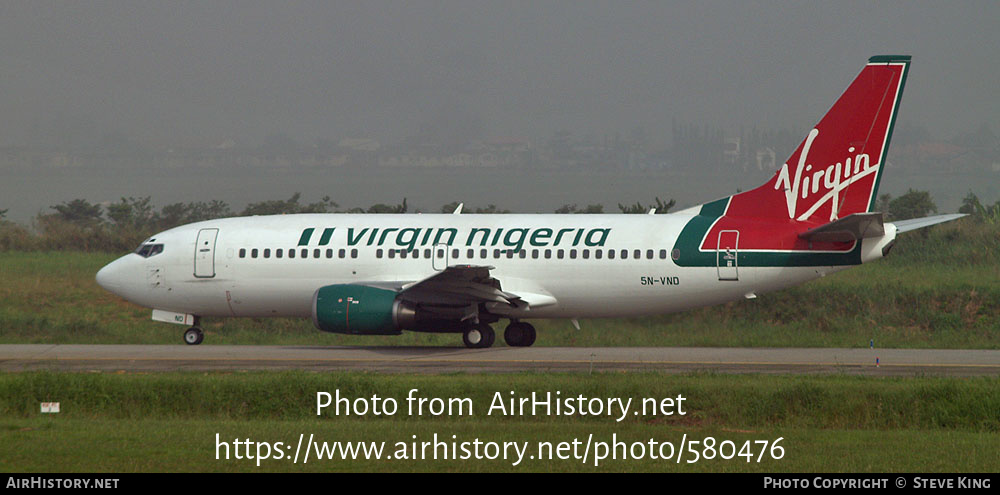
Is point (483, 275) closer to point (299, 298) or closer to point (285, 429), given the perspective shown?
point (299, 298)

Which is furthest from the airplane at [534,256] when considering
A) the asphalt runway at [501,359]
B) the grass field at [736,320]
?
the grass field at [736,320]

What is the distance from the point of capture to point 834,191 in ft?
91.7

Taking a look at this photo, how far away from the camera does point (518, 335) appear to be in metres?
30.2

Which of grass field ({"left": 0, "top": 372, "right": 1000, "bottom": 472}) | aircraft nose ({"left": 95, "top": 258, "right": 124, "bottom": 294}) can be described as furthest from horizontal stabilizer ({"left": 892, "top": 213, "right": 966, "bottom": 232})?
aircraft nose ({"left": 95, "top": 258, "right": 124, "bottom": 294})

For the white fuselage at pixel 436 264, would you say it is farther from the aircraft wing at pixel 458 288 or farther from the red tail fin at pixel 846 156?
the red tail fin at pixel 846 156

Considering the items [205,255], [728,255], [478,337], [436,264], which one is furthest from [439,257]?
[728,255]

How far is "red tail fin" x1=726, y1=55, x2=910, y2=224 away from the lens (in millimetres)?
27594

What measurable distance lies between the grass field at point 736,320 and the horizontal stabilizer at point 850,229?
432 centimetres

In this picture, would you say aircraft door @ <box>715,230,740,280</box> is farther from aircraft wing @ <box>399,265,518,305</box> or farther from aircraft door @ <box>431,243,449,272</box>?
aircraft door @ <box>431,243,449,272</box>

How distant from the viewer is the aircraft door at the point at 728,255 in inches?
1097

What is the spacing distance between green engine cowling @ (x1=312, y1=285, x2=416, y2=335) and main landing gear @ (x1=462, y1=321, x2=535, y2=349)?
82.9 inches

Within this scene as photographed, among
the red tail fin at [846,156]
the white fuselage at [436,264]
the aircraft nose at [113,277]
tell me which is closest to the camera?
the red tail fin at [846,156]
